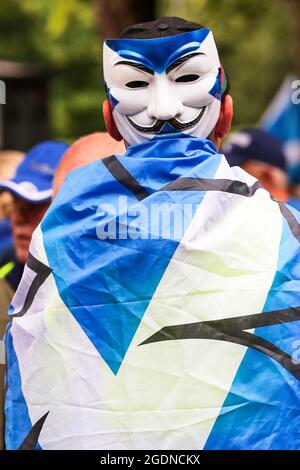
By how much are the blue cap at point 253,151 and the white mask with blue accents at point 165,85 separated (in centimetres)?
380

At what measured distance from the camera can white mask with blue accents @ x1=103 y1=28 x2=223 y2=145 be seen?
354 cm

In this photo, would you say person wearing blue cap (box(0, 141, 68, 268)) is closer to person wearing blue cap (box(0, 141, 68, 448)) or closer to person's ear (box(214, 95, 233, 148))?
person wearing blue cap (box(0, 141, 68, 448))

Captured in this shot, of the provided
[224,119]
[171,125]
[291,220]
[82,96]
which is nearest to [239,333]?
[291,220]

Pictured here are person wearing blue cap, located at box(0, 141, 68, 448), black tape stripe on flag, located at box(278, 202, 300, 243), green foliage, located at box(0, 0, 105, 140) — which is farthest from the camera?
green foliage, located at box(0, 0, 105, 140)

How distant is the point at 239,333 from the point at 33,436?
0.66 m

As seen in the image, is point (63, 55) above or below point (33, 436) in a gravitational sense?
below

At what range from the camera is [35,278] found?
3.50 m

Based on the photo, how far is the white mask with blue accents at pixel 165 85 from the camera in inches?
139

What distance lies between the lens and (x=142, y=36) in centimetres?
360

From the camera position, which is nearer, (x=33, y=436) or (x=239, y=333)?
(x=239, y=333)

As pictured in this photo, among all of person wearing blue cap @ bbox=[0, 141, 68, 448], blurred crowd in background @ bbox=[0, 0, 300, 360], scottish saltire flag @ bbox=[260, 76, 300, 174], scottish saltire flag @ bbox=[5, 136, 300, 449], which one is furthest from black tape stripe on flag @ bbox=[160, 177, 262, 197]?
scottish saltire flag @ bbox=[260, 76, 300, 174]

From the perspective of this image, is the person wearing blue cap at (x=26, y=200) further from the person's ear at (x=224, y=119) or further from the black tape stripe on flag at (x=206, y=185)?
the black tape stripe on flag at (x=206, y=185)

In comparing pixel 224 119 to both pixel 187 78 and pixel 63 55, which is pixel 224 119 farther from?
pixel 63 55

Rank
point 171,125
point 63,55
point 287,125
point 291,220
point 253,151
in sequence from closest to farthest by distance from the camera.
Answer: point 291,220
point 171,125
point 253,151
point 287,125
point 63,55
